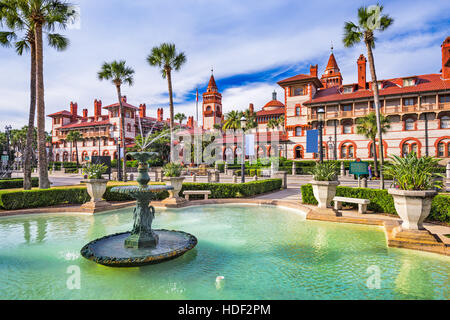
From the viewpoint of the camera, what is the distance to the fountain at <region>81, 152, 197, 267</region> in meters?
5.12

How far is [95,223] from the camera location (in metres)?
9.31

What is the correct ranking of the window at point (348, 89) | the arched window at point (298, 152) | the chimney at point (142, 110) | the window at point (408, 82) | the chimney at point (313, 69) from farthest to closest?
the chimney at point (142, 110), the chimney at point (313, 69), the arched window at point (298, 152), the window at point (348, 89), the window at point (408, 82)

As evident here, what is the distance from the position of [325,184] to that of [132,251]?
6817mm

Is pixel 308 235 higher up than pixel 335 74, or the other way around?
pixel 335 74

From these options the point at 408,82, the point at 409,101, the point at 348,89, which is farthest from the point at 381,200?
the point at 348,89

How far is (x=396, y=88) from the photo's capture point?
37.8m

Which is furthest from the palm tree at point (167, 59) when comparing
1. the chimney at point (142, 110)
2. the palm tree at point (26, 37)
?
the chimney at point (142, 110)

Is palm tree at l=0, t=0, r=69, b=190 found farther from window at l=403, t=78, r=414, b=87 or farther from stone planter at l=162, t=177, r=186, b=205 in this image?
window at l=403, t=78, r=414, b=87

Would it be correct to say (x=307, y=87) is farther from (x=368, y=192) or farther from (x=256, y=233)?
(x=256, y=233)

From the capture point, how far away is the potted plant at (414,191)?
6102 millimetres

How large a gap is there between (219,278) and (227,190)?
32.2 ft

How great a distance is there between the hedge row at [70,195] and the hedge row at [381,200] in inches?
150

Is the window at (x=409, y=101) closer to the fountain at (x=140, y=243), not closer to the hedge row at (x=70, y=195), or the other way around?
the hedge row at (x=70, y=195)
